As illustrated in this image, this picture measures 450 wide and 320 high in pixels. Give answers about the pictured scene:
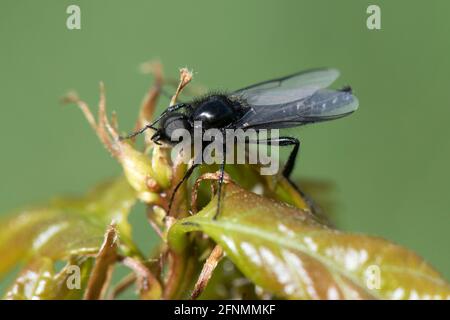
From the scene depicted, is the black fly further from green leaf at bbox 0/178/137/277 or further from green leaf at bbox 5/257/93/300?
green leaf at bbox 5/257/93/300

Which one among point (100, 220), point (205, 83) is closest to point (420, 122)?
point (205, 83)

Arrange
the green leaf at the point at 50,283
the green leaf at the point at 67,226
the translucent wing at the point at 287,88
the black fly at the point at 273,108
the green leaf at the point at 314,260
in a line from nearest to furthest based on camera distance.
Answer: the green leaf at the point at 314,260 < the green leaf at the point at 50,283 < the green leaf at the point at 67,226 < the black fly at the point at 273,108 < the translucent wing at the point at 287,88

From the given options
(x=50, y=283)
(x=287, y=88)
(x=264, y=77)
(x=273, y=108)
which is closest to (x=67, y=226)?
(x=50, y=283)

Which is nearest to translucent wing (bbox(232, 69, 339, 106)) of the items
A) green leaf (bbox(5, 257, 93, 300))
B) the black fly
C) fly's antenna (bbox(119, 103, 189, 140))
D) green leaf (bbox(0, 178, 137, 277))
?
the black fly

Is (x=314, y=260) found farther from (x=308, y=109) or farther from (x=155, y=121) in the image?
(x=308, y=109)

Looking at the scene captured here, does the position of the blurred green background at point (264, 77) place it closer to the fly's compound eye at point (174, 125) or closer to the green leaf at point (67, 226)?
the green leaf at point (67, 226)

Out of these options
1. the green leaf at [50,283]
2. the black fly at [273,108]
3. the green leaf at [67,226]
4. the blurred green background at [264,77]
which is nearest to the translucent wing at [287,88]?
the black fly at [273,108]
